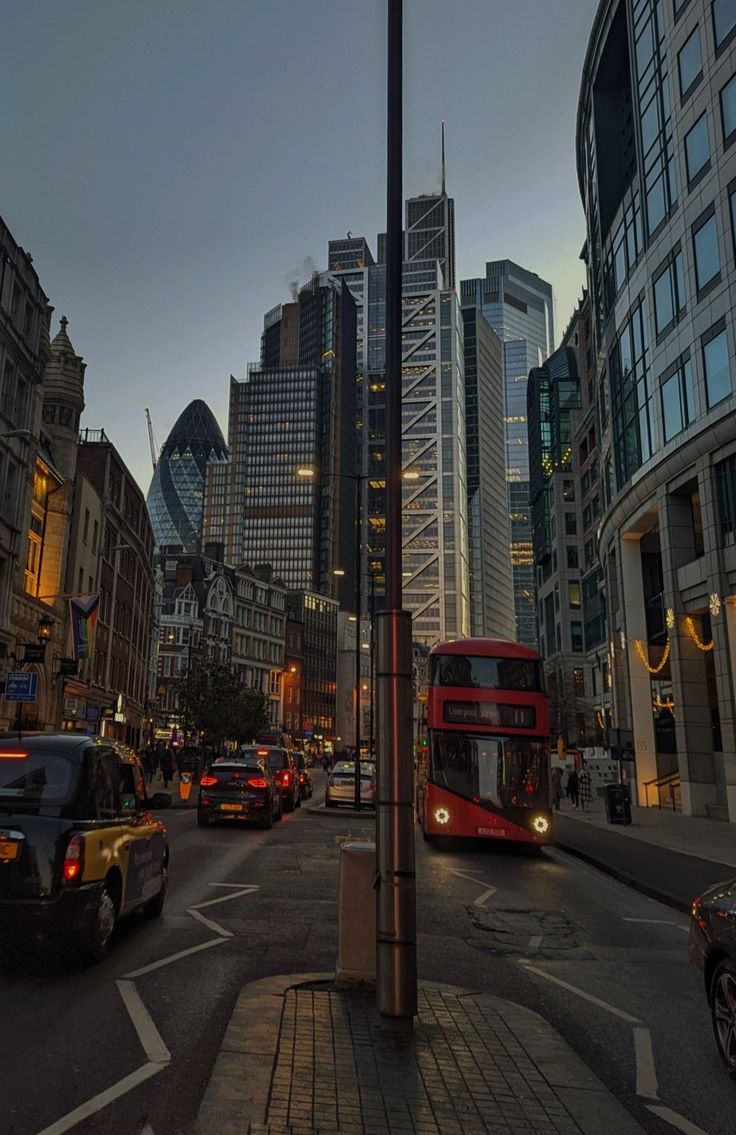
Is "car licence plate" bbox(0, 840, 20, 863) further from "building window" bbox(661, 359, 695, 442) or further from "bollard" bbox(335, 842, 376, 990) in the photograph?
"building window" bbox(661, 359, 695, 442)

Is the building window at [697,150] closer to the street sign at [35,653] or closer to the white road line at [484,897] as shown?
the white road line at [484,897]

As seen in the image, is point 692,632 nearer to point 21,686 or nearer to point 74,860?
point 21,686

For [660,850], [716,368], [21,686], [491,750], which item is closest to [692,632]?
[716,368]

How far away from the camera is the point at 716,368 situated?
29062 millimetres

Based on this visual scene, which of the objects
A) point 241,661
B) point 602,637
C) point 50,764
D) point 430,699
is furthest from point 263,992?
point 241,661

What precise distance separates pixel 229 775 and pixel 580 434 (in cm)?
6102

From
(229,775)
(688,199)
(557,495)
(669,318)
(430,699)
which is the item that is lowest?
(229,775)

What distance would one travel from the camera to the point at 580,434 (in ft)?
245

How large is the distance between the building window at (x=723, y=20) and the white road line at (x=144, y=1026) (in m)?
33.7

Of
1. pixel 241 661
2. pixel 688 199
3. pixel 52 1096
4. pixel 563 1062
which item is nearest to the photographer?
pixel 52 1096

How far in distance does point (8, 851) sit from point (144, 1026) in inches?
76.1

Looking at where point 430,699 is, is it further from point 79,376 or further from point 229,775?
point 79,376

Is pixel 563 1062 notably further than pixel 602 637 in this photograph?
No

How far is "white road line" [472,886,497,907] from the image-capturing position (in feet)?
37.8
